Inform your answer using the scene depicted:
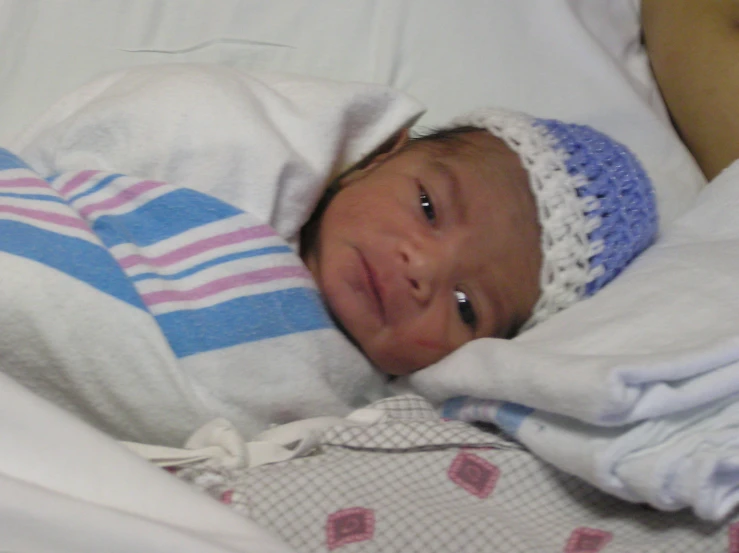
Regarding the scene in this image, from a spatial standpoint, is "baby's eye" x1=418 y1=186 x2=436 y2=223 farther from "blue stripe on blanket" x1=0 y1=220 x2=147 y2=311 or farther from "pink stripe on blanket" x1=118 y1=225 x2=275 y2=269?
"blue stripe on blanket" x1=0 y1=220 x2=147 y2=311

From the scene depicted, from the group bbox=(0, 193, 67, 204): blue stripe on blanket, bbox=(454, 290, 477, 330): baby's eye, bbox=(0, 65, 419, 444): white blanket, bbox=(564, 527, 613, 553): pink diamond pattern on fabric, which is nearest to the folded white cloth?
bbox=(0, 65, 419, 444): white blanket

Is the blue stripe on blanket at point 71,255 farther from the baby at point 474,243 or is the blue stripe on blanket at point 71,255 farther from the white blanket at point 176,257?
the baby at point 474,243

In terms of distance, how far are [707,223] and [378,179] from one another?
44 cm

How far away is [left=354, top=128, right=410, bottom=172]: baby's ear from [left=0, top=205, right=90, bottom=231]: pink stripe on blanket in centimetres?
39

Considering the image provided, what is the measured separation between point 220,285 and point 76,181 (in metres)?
0.23

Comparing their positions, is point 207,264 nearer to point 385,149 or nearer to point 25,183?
point 25,183

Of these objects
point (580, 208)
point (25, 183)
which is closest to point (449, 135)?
point (580, 208)

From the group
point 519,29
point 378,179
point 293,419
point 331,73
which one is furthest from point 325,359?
point 519,29

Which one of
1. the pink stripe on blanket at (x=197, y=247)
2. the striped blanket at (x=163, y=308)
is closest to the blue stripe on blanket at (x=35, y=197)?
the striped blanket at (x=163, y=308)

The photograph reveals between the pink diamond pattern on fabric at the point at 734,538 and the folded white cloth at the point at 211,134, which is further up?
the folded white cloth at the point at 211,134

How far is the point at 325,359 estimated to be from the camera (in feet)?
2.86

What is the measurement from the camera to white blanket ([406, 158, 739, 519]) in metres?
0.65

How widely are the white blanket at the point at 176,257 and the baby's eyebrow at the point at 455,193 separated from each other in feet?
0.52

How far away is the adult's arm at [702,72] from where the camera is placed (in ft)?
3.67
